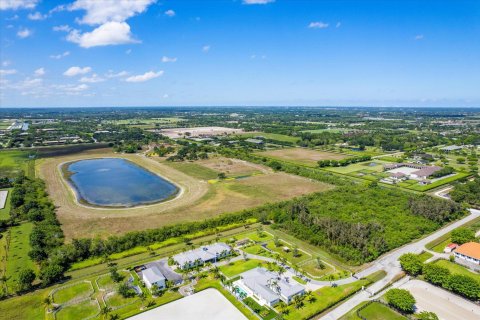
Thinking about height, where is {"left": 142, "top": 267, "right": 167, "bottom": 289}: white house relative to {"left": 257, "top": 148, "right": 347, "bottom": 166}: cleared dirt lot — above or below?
below

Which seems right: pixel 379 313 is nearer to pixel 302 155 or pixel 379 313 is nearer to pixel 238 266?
pixel 238 266

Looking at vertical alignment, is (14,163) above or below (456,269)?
above

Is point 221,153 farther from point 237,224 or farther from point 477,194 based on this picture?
point 477,194

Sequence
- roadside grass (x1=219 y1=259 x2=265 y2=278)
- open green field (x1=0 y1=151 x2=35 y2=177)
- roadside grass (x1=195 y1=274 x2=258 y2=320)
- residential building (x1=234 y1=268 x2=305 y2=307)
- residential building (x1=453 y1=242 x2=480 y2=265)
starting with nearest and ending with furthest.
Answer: roadside grass (x1=195 y1=274 x2=258 y2=320), residential building (x1=234 y1=268 x2=305 y2=307), roadside grass (x1=219 y1=259 x2=265 y2=278), residential building (x1=453 y1=242 x2=480 y2=265), open green field (x1=0 y1=151 x2=35 y2=177)

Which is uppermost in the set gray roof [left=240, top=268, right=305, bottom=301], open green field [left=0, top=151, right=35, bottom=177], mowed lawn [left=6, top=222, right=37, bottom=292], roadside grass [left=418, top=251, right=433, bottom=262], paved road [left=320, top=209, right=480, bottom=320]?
open green field [left=0, top=151, right=35, bottom=177]

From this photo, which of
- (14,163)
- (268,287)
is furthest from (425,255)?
(14,163)

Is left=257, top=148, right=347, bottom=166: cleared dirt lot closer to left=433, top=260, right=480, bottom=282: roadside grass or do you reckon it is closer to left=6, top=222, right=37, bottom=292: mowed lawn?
left=433, top=260, right=480, bottom=282: roadside grass

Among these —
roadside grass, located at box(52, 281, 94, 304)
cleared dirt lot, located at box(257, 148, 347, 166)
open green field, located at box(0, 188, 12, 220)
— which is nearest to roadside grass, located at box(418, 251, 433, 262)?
roadside grass, located at box(52, 281, 94, 304)

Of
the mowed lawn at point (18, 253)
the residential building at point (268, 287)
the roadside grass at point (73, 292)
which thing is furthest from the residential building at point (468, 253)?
the mowed lawn at point (18, 253)
